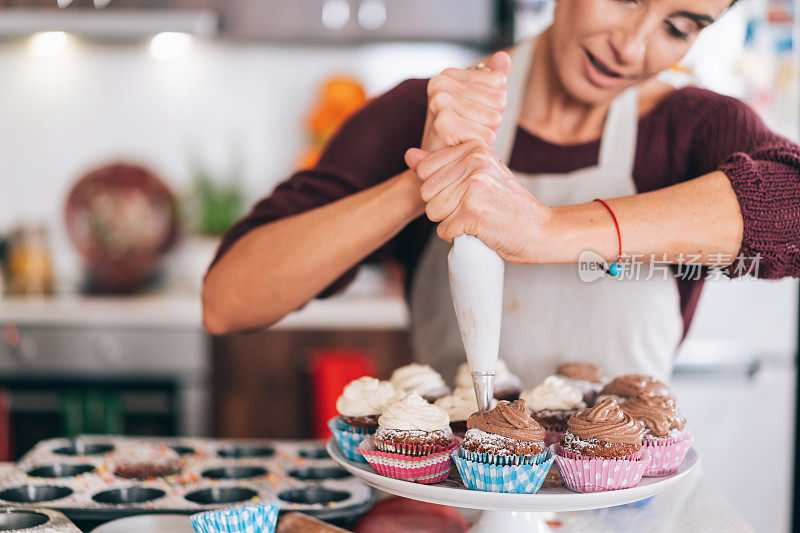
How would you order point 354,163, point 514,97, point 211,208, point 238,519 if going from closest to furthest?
point 238,519, point 354,163, point 514,97, point 211,208

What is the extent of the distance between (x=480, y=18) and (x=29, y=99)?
1.82 meters

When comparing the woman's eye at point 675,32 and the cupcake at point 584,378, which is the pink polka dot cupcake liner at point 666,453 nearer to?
the cupcake at point 584,378

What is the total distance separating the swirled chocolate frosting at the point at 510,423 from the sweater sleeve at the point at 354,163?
0.39 meters

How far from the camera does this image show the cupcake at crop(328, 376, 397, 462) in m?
1.00

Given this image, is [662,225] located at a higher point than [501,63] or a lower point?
lower

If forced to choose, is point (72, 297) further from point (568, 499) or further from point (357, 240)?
point (568, 499)

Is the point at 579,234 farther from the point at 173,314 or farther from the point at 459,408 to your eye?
the point at 173,314

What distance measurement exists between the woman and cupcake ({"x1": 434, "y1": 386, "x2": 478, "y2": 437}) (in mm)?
209

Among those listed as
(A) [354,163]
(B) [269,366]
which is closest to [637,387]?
(A) [354,163]

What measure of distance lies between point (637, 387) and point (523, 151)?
47 cm

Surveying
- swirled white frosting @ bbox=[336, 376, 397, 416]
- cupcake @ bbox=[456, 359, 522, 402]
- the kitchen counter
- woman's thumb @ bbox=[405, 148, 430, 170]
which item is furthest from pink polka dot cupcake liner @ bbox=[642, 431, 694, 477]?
the kitchen counter

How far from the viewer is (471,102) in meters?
0.95

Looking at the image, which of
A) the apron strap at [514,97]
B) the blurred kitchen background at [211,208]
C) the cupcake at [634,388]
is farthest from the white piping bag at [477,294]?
the blurred kitchen background at [211,208]

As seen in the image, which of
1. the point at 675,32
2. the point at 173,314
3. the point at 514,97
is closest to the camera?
the point at 675,32
